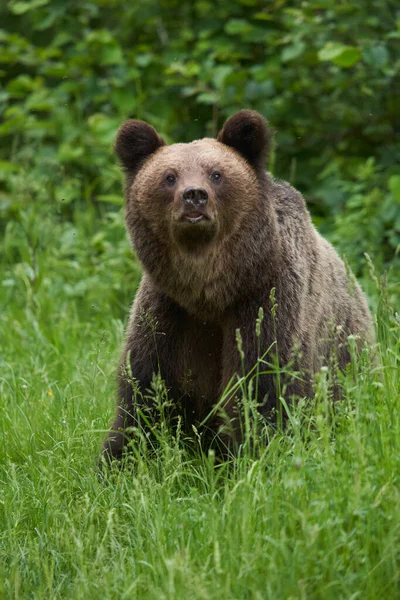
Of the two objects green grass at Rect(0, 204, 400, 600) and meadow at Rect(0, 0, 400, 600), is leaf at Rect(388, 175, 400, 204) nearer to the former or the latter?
meadow at Rect(0, 0, 400, 600)

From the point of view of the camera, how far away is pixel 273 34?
7773 millimetres

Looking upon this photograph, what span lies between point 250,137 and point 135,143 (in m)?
0.57

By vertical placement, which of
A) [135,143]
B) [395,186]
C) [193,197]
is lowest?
[395,186]

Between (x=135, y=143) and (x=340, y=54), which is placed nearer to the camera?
(x=135, y=143)

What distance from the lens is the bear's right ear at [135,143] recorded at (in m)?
4.62

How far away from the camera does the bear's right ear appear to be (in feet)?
15.2

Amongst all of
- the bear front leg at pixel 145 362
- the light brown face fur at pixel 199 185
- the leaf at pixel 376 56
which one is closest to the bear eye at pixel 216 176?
the light brown face fur at pixel 199 185

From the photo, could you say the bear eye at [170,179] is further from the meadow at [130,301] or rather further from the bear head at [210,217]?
the meadow at [130,301]

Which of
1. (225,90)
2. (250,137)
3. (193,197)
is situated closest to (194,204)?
(193,197)

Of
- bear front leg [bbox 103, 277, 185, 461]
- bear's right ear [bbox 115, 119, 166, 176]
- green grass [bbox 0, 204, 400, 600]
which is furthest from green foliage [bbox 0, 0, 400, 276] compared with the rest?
green grass [bbox 0, 204, 400, 600]

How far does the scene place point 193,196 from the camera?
13.6 feet

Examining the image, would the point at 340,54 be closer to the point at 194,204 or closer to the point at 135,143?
the point at 135,143

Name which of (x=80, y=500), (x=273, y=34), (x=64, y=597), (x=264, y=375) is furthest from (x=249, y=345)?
(x=273, y=34)

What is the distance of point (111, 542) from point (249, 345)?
117cm
